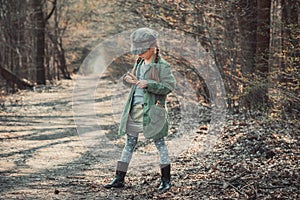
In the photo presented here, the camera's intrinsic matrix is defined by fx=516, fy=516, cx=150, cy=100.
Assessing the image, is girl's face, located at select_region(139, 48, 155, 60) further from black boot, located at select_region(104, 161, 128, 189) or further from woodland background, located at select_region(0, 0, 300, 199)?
woodland background, located at select_region(0, 0, 300, 199)

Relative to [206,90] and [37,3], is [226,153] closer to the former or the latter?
[206,90]

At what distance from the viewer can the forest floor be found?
218 inches

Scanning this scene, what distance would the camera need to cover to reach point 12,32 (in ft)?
72.4

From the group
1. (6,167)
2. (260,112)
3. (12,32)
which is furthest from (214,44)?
(12,32)

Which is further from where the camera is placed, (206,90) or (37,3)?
(37,3)

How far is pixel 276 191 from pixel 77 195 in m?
2.09

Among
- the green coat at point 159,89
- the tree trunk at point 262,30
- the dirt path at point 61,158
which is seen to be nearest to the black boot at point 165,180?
the dirt path at point 61,158

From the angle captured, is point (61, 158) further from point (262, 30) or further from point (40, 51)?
point (40, 51)

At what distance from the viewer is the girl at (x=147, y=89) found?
545 centimetres

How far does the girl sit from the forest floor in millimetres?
473

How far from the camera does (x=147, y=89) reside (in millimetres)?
5402

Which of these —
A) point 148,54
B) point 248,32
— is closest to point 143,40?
point 148,54

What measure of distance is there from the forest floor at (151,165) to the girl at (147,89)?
1.55 feet

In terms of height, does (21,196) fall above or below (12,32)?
below
